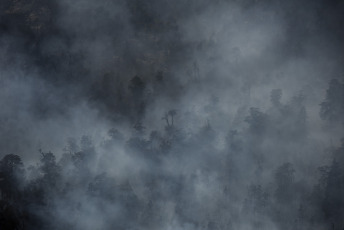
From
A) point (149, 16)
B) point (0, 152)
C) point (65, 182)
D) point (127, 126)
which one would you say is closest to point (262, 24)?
point (149, 16)

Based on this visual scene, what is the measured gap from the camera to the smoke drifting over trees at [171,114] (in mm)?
77500

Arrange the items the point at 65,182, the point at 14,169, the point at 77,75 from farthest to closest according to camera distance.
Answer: the point at 77,75, the point at 65,182, the point at 14,169

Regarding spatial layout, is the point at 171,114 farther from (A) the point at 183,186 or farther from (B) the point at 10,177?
(B) the point at 10,177

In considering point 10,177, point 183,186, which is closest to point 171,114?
point 183,186

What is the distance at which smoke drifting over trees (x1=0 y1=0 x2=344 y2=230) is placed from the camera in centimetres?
7750

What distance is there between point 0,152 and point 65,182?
38.0 m

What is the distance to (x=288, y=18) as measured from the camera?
417ft

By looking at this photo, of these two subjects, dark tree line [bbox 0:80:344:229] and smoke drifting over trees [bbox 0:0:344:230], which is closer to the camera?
dark tree line [bbox 0:80:344:229]

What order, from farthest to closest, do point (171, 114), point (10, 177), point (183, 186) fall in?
point (171, 114) → point (183, 186) → point (10, 177)

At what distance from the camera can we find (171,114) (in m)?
95.4

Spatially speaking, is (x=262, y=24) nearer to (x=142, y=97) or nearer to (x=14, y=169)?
(x=142, y=97)

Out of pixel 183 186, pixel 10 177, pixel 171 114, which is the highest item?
pixel 171 114

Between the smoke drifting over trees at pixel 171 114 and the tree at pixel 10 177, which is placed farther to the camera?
the smoke drifting over trees at pixel 171 114

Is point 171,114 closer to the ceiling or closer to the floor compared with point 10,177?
closer to the ceiling
